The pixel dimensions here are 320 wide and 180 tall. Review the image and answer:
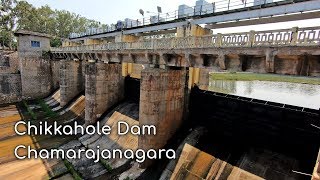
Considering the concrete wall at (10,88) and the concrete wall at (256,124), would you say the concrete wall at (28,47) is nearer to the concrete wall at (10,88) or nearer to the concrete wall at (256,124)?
the concrete wall at (10,88)

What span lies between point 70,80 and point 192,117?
74.3ft

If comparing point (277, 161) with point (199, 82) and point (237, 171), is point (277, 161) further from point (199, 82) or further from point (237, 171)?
point (199, 82)

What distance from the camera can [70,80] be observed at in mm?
34250

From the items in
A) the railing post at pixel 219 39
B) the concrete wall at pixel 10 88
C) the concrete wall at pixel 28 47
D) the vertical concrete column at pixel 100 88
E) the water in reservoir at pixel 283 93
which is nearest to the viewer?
the railing post at pixel 219 39

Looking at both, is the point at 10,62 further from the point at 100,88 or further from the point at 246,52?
the point at 246,52

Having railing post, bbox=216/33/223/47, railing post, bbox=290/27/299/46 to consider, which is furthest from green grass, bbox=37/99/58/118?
railing post, bbox=290/27/299/46

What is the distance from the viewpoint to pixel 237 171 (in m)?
13.2

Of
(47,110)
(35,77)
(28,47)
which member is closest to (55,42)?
(28,47)

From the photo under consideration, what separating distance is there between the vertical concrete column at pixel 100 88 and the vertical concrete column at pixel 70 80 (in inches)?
375

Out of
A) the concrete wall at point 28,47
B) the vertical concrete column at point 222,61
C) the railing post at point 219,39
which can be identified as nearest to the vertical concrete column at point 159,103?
the vertical concrete column at point 222,61

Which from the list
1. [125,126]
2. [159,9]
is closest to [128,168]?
[125,126]

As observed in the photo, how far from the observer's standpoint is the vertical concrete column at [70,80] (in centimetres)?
3369

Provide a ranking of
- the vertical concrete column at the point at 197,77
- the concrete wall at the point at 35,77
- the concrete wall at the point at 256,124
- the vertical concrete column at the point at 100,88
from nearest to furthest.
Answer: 1. the concrete wall at the point at 256,124
2. the vertical concrete column at the point at 197,77
3. the vertical concrete column at the point at 100,88
4. the concrete wall at the point at 35,77

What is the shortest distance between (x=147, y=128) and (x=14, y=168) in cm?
1137
